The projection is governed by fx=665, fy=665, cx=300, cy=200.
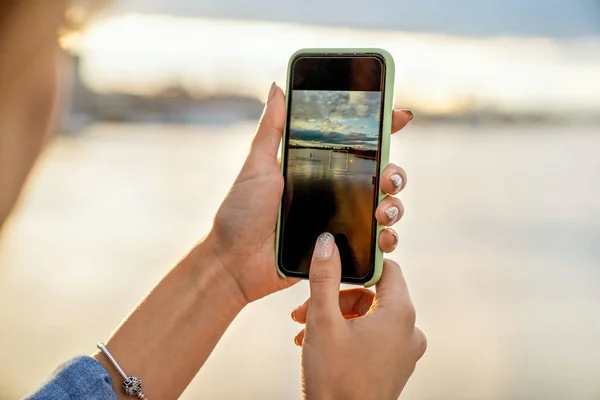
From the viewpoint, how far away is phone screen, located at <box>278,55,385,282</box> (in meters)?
0.82

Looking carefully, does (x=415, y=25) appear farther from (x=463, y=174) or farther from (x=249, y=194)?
(x=249, y=194)

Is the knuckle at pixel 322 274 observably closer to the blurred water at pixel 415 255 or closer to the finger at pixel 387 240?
the finger at pixel 387 240

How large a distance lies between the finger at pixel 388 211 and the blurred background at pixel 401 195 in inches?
25.2

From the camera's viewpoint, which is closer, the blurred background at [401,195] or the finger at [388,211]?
the finger at [388,211]

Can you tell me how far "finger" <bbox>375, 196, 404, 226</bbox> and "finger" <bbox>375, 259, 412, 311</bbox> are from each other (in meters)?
0.06

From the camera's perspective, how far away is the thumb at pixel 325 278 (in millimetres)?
726

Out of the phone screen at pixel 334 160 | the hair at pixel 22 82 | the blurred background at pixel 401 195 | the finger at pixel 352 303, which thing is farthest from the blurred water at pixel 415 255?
the hair at pixel 22 82

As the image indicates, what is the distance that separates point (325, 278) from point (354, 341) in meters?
0.08

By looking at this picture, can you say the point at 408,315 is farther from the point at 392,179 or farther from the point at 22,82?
the point at 22,82

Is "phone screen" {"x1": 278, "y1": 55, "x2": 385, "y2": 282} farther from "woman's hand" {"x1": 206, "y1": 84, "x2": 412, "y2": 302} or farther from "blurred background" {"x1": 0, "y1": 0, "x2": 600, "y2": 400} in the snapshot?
"blurred background" {"x1": 0, "y1": 0, "x2": 600, "y2": 400}

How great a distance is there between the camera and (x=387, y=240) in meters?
0.81

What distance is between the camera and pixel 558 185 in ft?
5.98

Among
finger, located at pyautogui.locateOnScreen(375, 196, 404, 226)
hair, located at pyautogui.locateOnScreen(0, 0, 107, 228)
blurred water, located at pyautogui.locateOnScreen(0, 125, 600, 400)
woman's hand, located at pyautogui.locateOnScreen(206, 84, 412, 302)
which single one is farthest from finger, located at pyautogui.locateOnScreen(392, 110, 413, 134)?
blurred water, located at pyautogui.locateOnScreen(0, 125, 600, 400)

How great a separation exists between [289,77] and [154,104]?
58.7 inches
